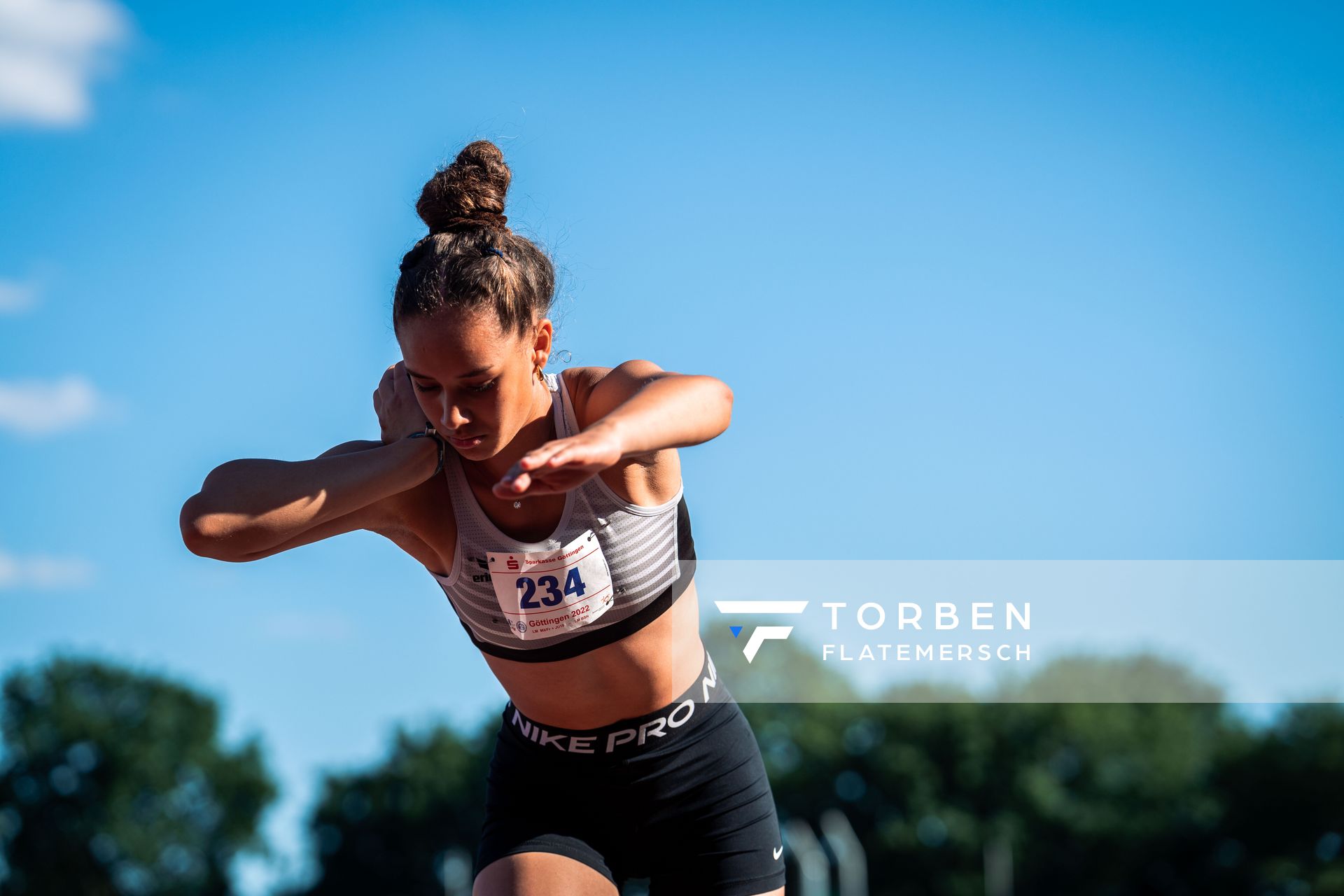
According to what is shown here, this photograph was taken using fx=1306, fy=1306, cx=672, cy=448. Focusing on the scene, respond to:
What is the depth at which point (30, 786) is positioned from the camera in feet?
148

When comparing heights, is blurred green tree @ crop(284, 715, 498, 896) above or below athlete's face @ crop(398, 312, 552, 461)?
below

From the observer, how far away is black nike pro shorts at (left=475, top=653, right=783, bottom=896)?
3.94 m

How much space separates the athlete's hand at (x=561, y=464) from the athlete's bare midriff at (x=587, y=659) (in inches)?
30.0

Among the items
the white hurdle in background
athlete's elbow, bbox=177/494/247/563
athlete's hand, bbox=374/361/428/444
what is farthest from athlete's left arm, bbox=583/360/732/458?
the white hurdle in background

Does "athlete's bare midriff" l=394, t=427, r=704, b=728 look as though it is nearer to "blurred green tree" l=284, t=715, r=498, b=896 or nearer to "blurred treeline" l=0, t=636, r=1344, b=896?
"blurred treeline" l=0, t=636, r=1344, b=896

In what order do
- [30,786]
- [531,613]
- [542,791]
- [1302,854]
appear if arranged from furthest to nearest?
[30,786] < [1302,854] < [542,791] < [531,613]

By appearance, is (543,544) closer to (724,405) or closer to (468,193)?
(724,405)

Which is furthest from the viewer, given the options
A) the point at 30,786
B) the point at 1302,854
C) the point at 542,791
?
the point at 30,786

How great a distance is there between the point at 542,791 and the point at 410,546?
86cm

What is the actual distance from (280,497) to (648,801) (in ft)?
4.93

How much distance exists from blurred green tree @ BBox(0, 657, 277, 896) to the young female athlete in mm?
46648

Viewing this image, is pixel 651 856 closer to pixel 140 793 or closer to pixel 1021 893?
pixel 1021 893

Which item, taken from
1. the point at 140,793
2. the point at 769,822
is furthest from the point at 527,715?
the point at 140,793

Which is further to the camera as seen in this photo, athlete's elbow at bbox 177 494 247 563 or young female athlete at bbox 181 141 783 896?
young female athlete at bbox 181 141 783 896
